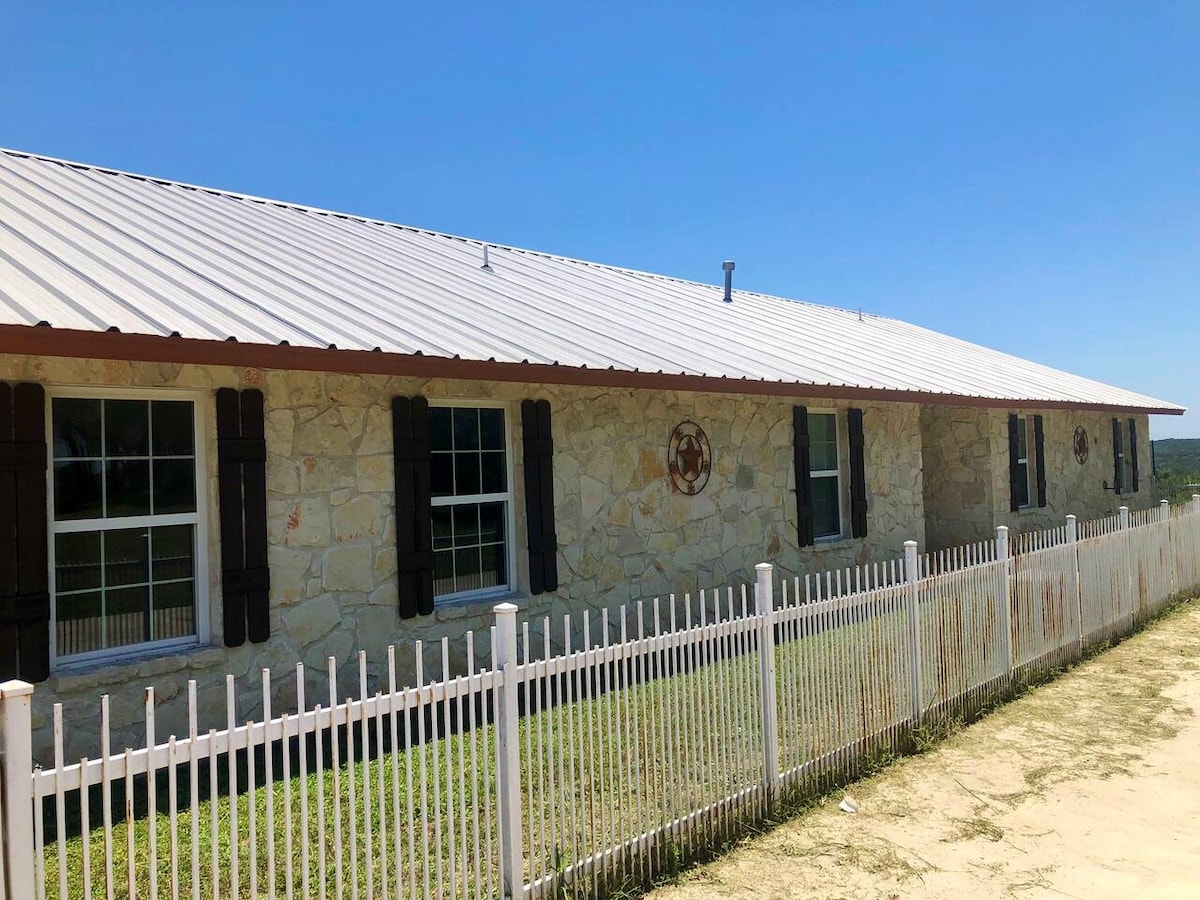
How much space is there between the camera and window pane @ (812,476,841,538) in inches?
455

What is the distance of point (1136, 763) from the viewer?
607cm

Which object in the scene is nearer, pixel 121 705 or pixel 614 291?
pixel 121 705

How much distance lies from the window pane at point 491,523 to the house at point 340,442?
0.09 ft

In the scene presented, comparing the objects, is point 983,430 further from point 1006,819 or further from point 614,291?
point 1006,819

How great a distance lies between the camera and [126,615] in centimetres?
593

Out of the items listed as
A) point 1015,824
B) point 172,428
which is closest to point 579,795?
point 1015,824

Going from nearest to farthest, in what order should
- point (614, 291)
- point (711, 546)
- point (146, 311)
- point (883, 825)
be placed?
point (883, 825), point (146, 311), point (711, 546), point (614, 291)

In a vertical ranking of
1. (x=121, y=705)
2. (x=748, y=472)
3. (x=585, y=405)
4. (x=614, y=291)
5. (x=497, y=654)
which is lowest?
(x=121, y=705)

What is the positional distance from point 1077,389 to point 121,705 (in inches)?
726

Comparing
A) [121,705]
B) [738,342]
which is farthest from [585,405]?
[121,705]

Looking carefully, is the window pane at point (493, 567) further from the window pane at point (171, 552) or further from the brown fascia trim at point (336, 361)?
the window pane at point (171, 552)

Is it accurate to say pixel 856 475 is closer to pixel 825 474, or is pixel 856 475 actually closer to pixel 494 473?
pixel 825 474

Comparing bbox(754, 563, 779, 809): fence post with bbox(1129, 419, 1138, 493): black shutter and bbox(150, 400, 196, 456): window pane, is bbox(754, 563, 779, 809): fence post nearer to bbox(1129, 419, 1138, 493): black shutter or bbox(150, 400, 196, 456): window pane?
bbox(150, 400, 196, 456): window pane

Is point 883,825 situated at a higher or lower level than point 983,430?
lower
